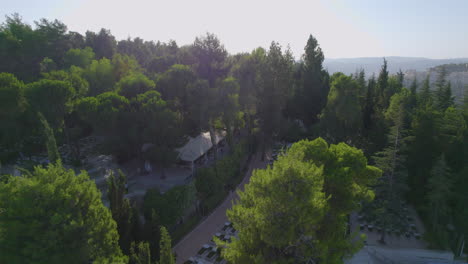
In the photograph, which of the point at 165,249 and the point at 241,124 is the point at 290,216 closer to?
the point at 165,249

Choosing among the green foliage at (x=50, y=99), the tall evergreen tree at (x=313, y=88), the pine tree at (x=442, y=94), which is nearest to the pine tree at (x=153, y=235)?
the green foliage at (x=50, y=99)

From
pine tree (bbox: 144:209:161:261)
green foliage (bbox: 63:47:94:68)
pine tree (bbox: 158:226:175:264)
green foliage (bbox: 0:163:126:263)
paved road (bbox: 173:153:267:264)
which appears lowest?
paved road (bbox: 173:153:267:264)

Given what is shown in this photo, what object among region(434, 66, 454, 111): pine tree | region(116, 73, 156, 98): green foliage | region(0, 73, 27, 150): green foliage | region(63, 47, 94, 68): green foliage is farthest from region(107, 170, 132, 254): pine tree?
region(434, 66, 454, 111): pine tree

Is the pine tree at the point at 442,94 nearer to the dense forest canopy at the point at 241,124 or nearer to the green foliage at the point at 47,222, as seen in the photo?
the dense forest canopy at the point at 241,124

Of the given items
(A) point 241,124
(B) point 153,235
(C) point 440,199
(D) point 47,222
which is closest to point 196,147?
(A) point 241,124

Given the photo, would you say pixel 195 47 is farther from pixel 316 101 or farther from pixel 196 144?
pixel 316 101

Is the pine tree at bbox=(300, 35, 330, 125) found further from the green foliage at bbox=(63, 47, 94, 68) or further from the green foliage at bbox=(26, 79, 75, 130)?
the green foliage at bbox=(63, 47, 94, 68)

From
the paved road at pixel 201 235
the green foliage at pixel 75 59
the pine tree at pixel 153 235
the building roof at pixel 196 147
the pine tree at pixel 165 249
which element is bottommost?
the paved road at pixel 201 235

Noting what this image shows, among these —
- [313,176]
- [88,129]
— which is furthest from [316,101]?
[88,129]
